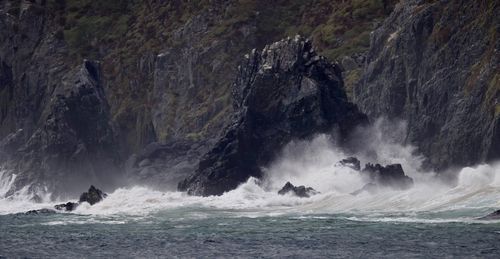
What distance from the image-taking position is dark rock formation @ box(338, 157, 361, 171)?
13312 cm

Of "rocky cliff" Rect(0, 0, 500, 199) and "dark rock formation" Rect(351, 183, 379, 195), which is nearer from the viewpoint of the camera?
"dark rock formation" Rect(351, 183, 379, 195)

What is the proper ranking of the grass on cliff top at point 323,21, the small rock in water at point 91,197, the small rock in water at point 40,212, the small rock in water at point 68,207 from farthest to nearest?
the grass on cliff top at point 323,21 → the small rock in water at point 91,197 → the small rock in water at point 68,207 → the small rock in water at point 40,212

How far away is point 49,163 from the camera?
531ft

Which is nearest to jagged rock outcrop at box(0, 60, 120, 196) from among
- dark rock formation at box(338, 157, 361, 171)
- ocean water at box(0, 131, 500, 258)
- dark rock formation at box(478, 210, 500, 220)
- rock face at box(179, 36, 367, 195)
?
ocean water at box(0, 131, 500, 258)

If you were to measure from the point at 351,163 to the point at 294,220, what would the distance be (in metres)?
38.1

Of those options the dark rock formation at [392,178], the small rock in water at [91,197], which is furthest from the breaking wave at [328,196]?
the dark rock formation at [392,178]

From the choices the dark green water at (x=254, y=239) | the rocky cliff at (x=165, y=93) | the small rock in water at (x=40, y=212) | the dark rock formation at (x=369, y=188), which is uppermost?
the rocky cliff at (x=165, y=93)

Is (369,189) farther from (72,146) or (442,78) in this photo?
(72,146)

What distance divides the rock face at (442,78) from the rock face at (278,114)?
7236mm

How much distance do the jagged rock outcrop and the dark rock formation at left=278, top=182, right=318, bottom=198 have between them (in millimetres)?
41509

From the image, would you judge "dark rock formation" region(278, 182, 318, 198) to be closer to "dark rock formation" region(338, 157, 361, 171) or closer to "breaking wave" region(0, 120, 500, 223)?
"breaking wave" region(0, 120, 500, 223)

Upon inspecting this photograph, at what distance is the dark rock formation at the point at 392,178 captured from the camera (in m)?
120

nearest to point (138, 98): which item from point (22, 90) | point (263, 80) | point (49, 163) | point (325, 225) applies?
point (22, 90)

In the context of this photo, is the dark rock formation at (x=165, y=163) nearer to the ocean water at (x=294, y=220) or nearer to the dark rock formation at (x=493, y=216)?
the ocean water at (x=294, y=220)
